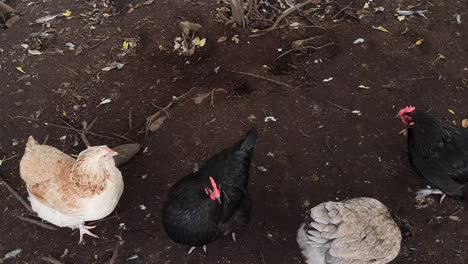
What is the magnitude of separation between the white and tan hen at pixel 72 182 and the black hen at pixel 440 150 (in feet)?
8.54

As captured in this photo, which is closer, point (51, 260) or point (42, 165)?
point (42, 165)

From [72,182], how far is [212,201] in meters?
1.15

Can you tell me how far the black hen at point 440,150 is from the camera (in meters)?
3.44

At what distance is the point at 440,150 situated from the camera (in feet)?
11.4

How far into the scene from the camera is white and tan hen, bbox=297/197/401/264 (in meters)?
2.90

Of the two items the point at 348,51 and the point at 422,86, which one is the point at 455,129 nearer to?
the point at 422,86

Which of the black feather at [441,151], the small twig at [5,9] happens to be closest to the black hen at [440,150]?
the black feather at [441,151]

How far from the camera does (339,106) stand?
4344 millimetres

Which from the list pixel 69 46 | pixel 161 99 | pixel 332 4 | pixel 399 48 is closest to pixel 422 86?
pixel 399 48

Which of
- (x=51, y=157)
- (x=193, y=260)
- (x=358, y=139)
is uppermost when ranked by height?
(x=51, y=157)

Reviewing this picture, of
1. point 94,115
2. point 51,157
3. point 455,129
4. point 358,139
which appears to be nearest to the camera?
point 51,157

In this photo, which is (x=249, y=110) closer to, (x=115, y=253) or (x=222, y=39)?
(x=222, y=39)

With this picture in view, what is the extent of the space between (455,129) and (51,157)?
137 inches

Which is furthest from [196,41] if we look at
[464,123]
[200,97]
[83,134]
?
[464,123]
